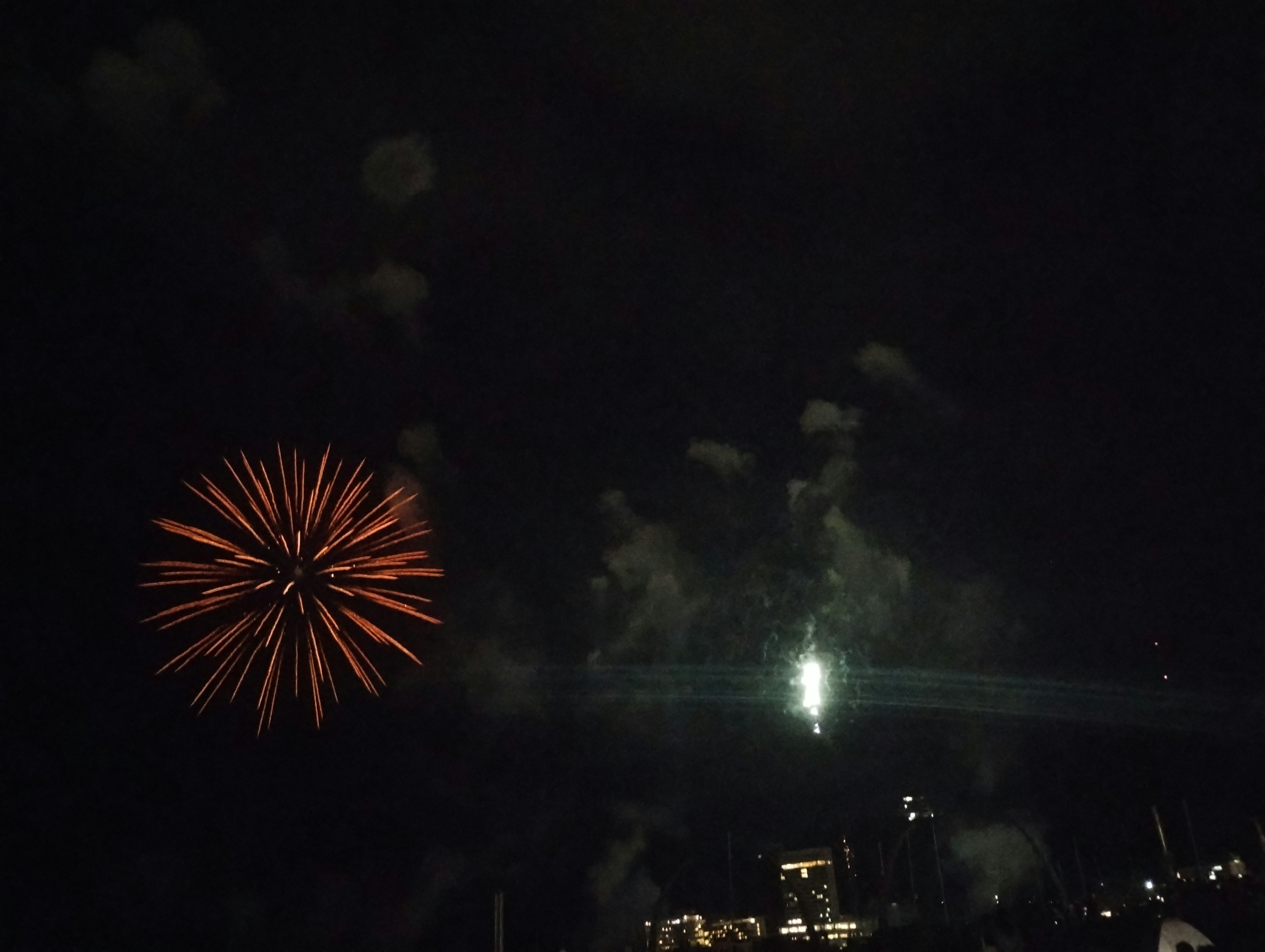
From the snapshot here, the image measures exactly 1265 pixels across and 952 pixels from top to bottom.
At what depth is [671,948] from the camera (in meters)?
122

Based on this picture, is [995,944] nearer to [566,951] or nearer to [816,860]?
[566,951]

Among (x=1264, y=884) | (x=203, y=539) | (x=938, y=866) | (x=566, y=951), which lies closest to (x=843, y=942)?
(x=938, y=866)

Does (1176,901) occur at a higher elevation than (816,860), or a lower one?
lower

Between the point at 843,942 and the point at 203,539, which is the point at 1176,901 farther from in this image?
the point at 843,942

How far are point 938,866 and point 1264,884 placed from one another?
287ft

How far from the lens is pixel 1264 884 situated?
1227 inches

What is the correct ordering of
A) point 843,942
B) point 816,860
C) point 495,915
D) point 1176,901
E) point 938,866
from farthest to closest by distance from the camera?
point 816,860, point 938,866, point 843,942, point 495,915, point 1176,901

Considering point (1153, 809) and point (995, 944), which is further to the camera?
point (1153, 809)

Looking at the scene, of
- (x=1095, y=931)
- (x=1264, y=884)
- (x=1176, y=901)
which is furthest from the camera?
(x=1095, y=931)

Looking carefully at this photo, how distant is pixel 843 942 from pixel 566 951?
29630 mm

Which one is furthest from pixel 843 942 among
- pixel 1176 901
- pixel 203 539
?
pixel 203 539

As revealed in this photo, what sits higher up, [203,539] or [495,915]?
[203,539]

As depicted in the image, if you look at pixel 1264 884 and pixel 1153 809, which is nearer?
pixel 1264 884

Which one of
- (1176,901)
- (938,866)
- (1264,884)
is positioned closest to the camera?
(1264,884)
